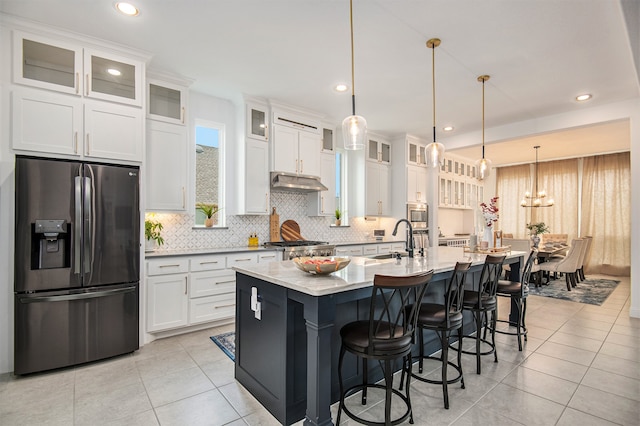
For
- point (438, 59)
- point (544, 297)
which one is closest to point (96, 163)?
point (438, 59)

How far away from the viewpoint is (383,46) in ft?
10.1

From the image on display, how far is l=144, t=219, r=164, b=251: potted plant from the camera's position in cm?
366

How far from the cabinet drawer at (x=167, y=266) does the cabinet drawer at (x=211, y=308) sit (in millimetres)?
395

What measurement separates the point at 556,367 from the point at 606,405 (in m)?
0.58

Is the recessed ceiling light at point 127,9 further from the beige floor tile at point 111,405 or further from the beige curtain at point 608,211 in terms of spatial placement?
the beige curtain at point 608,211

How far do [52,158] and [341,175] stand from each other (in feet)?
13.8

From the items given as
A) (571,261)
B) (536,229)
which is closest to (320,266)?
(571,261)

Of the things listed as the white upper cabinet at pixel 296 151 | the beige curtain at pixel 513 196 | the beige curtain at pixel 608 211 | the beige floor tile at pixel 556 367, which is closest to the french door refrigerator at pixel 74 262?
the white upper cabinet at pixel 296 151

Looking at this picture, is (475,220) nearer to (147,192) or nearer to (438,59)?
(438,59)

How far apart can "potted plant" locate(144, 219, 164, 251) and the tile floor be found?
1101 millimetres

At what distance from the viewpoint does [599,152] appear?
763 centimetres

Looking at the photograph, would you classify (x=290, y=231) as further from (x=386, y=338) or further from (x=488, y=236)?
(x=386, y=338)

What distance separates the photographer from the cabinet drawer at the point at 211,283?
3635 millimetres

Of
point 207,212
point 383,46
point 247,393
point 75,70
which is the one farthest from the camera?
point 207,212
